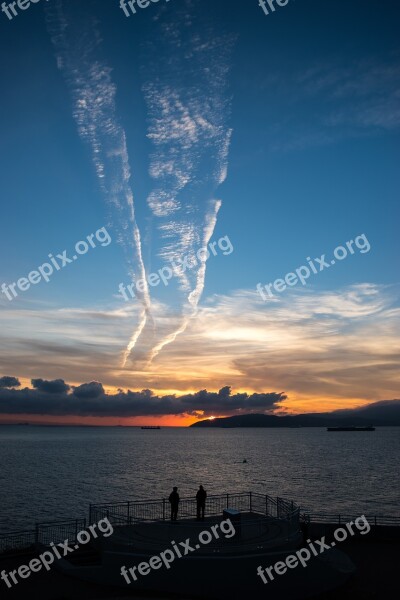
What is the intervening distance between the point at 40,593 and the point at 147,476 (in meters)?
92.1

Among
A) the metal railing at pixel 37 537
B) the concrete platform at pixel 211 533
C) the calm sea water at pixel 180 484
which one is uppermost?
the concrete platform at pixel 211 533

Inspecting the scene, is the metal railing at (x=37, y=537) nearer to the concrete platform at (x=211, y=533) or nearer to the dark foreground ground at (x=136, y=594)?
the dark foreground ground at (x=136, y=594)

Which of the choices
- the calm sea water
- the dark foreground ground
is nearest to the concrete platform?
the dark foreground ground

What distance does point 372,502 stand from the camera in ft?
240

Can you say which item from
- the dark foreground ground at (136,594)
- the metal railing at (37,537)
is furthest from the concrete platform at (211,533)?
the metal railing at (37,537)

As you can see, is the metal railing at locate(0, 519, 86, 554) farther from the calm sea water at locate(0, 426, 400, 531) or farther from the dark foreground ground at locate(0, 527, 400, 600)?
the calm sea water at locate(0, 426, 400, 531)

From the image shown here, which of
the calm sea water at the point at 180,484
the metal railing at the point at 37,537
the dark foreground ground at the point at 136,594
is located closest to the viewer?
the dark foreground ground at the point at 136,594

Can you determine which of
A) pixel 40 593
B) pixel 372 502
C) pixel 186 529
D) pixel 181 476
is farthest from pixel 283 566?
pixel 181 476

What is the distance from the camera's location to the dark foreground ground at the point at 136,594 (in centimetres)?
1800

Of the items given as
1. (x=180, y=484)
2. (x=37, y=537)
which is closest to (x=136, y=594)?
(x=37, y=537)

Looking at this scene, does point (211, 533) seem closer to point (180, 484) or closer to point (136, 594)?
point (136, 594)

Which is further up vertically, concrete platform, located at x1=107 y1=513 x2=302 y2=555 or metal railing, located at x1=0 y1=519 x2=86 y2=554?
concrete platform, located at x1=107 y1=513 x2=302 y2=555

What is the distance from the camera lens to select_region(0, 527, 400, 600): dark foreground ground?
18.0m

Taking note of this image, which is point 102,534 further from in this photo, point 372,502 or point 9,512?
point 372,502
